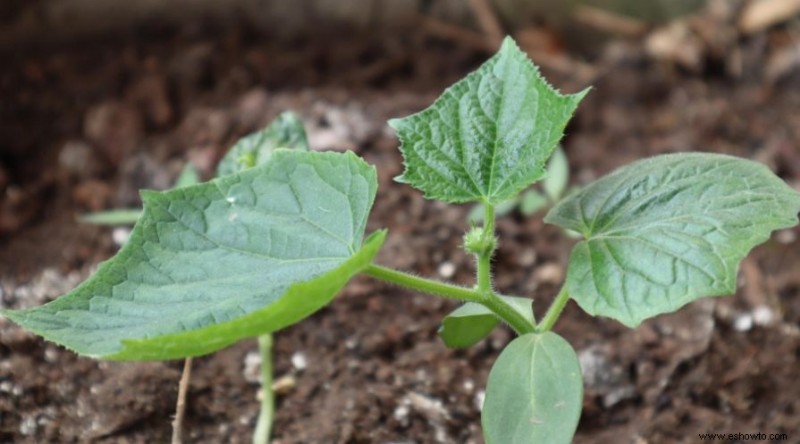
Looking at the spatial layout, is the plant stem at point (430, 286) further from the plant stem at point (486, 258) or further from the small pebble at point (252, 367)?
the small pebble at point (252, 367)

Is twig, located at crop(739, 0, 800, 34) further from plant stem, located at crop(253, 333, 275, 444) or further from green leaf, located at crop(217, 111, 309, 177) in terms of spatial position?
plant stem, located at crop(253, 333, 275, 444)

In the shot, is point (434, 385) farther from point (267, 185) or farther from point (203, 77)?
point (203, 77)

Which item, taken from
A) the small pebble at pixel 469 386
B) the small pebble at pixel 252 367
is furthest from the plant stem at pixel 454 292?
the small pebble at pixel 252 367

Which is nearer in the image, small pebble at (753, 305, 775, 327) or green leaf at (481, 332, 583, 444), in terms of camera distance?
green leaf at (481, 332, 583, 444)

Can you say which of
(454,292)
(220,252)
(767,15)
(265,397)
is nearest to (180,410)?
(265,397)

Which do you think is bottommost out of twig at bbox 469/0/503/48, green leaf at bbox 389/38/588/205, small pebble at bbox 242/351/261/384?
small pebble at bbox 242/351/261/384

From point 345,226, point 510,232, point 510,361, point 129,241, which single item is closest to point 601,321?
point 510,232

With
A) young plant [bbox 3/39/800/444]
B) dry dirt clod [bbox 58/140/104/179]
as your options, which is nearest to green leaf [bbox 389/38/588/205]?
young plant [bbox 3/39/800/444]
